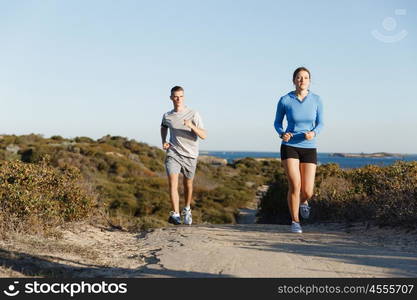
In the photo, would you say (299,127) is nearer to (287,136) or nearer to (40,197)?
(287,136)

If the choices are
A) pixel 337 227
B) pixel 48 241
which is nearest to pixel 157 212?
pixel 337 227

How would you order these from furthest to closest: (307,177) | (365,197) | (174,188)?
1. (365,197)
2. (174,188)
3. (307,177)

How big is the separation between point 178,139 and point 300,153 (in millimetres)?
2169

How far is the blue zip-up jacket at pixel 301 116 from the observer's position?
7465mm

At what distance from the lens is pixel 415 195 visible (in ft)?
27.9

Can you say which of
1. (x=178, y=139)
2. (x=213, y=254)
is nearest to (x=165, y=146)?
(x=178, y=139)

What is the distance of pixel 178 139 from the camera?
338 inches

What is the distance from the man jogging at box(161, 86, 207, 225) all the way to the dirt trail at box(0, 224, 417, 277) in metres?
0.90

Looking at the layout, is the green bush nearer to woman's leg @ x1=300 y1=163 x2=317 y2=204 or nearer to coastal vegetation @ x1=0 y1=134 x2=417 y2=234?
coastal vegetation @ x1=0 y1=134 x2=417 y2=234

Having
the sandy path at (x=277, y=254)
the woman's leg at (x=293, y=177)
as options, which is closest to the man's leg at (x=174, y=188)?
the sandy path at (x=277, y=254)

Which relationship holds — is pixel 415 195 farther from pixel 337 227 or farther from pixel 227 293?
pixel 227 293

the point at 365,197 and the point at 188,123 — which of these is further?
the point at 365,197

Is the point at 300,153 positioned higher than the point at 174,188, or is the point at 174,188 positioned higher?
the point at 300,153

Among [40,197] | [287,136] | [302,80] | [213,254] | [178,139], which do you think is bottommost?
[213,254]
